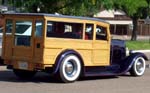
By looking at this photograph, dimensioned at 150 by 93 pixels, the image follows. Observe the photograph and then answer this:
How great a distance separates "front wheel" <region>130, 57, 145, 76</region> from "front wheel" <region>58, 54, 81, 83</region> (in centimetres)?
236

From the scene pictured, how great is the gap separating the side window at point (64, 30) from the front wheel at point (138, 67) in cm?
228

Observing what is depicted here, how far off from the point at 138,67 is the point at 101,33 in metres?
1.69

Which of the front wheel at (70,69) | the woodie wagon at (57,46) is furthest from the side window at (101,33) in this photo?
the front wheel at (70,69)

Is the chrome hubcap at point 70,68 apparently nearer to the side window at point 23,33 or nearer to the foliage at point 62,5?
the side window at point 23,33

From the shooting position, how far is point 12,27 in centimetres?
1432

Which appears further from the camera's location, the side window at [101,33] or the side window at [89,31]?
the side window at [101,33]

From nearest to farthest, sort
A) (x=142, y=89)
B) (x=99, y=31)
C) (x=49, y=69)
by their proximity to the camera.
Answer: (x=142, y=89) → (x=49, y=69) → (x=99, y=31)

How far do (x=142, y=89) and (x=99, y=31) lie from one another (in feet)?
9.00

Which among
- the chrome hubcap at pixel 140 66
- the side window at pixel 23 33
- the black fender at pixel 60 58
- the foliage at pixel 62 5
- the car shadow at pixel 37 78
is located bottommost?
the car shadow at pixel 37 78

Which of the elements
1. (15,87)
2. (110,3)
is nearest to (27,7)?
(110,3)

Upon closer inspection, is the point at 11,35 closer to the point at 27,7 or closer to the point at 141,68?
the point at 141,68

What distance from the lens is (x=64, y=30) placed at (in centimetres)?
1416

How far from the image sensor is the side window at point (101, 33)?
15.0m

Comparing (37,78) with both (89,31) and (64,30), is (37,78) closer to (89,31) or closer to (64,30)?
(64,30)
